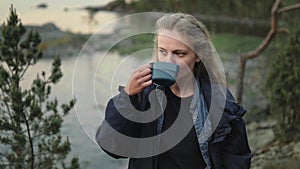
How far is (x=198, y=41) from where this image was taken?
70.2 inches

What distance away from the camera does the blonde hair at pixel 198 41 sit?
69.7 inches

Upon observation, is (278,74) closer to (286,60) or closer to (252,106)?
(286,60)

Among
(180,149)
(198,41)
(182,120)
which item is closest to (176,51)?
(198,41)

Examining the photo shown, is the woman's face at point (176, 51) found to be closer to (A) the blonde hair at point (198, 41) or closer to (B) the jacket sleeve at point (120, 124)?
(A) the blonde hair at point (198, 41)

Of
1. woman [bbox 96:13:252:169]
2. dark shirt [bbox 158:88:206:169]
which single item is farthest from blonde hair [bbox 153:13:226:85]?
dark shirt [bbox 158:88:206:169]

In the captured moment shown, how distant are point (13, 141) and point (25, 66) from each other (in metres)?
0.61

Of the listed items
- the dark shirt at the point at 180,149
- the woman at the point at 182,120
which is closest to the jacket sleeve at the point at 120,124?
the woman at the point at 182,120

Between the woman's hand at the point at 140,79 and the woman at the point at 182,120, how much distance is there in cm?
9

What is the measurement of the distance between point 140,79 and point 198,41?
0.34 m

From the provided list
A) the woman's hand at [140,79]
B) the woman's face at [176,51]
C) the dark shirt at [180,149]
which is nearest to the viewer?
the woman's hand at [140,79]

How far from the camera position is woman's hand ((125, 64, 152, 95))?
1.59 m

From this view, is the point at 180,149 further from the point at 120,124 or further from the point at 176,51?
the point at 176,51

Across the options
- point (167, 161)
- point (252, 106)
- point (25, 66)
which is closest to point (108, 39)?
point (252, 106)

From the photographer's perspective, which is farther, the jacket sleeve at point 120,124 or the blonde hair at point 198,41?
the blonde hair at point 198,41
